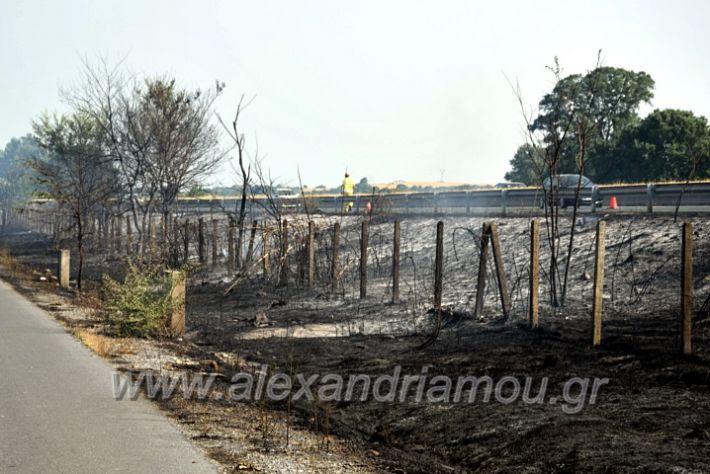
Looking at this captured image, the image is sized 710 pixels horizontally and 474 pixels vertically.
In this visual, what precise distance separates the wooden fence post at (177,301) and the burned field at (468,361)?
52cm

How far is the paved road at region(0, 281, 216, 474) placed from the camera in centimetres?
819

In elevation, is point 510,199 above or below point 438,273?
above

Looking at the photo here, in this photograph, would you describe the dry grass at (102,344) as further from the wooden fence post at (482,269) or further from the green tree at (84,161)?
the green tree at (84,161)

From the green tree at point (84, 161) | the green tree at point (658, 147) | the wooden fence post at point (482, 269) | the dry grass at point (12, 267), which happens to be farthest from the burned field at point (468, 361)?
the green tree at point (658, 147)

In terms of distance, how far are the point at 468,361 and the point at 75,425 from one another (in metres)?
6.31

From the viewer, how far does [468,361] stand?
560 inches

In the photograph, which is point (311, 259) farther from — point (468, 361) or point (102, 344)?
point (468, 361)

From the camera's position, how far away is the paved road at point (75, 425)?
8188mm

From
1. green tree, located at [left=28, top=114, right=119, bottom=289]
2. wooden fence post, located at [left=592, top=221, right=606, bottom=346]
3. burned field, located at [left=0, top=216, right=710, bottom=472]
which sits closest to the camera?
burned field, located at [left=0, top=216, right=710, bottom=472]

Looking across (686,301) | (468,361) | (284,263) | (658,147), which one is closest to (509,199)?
(284,263)

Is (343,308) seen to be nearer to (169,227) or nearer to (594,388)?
(594,388)

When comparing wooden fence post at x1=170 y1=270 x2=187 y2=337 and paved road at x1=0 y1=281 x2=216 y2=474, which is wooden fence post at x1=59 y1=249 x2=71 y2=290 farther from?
paved road at x1=0 y1=281 x2=216 y2=474

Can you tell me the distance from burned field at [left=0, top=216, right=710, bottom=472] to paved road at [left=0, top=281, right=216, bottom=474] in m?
0.45

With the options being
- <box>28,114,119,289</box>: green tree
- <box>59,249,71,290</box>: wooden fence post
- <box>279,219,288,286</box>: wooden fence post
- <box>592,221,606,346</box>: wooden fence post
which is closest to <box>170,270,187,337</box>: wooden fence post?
<box>592,221,606,346</box>: wooden fence post
